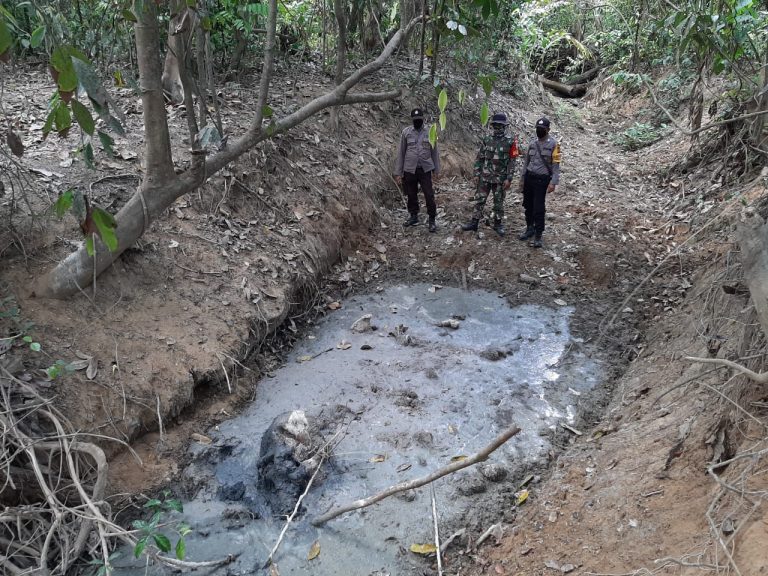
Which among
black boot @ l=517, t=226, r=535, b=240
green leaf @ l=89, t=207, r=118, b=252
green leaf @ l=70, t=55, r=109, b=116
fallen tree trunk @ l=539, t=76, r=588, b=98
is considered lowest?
black boot @ l=517, t=226, r=535, b=240

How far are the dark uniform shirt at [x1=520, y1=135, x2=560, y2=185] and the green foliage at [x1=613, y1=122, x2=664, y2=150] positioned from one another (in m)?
5.62

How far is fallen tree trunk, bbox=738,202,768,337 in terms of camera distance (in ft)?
7.93

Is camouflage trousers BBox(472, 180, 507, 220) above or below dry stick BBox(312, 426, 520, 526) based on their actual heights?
above

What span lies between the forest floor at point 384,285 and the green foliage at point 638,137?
6.90 ft

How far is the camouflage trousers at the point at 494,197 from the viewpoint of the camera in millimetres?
7359

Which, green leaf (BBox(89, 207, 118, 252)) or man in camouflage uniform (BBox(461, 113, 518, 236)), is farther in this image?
man in camouflage uniform (BBox(461, 113, 518, 236))

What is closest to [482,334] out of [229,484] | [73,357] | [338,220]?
[338,220]

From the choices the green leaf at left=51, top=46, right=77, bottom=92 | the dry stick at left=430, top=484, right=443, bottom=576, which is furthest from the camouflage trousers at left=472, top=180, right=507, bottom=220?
the green leaf at left=51, top=46, right=77, bottom=92

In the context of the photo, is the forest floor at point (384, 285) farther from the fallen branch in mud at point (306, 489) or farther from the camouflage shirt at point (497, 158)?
the fallen branch in mud at point (306, 489)

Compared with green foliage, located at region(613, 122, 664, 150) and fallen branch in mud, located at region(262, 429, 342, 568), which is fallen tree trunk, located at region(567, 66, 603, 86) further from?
fallen branch in mud, located at region(262, 429, 342, 568)

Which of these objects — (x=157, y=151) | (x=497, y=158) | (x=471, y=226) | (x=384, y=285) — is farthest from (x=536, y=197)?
(x=157, y=151)

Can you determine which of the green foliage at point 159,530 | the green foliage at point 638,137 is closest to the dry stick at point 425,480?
the green foliage at point 159,530

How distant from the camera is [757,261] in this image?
250cm

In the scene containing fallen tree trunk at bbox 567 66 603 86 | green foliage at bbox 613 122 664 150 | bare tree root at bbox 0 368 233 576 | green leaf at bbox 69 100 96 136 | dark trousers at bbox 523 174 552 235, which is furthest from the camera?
fallen tree trunk at bbox 567 66 603 86
